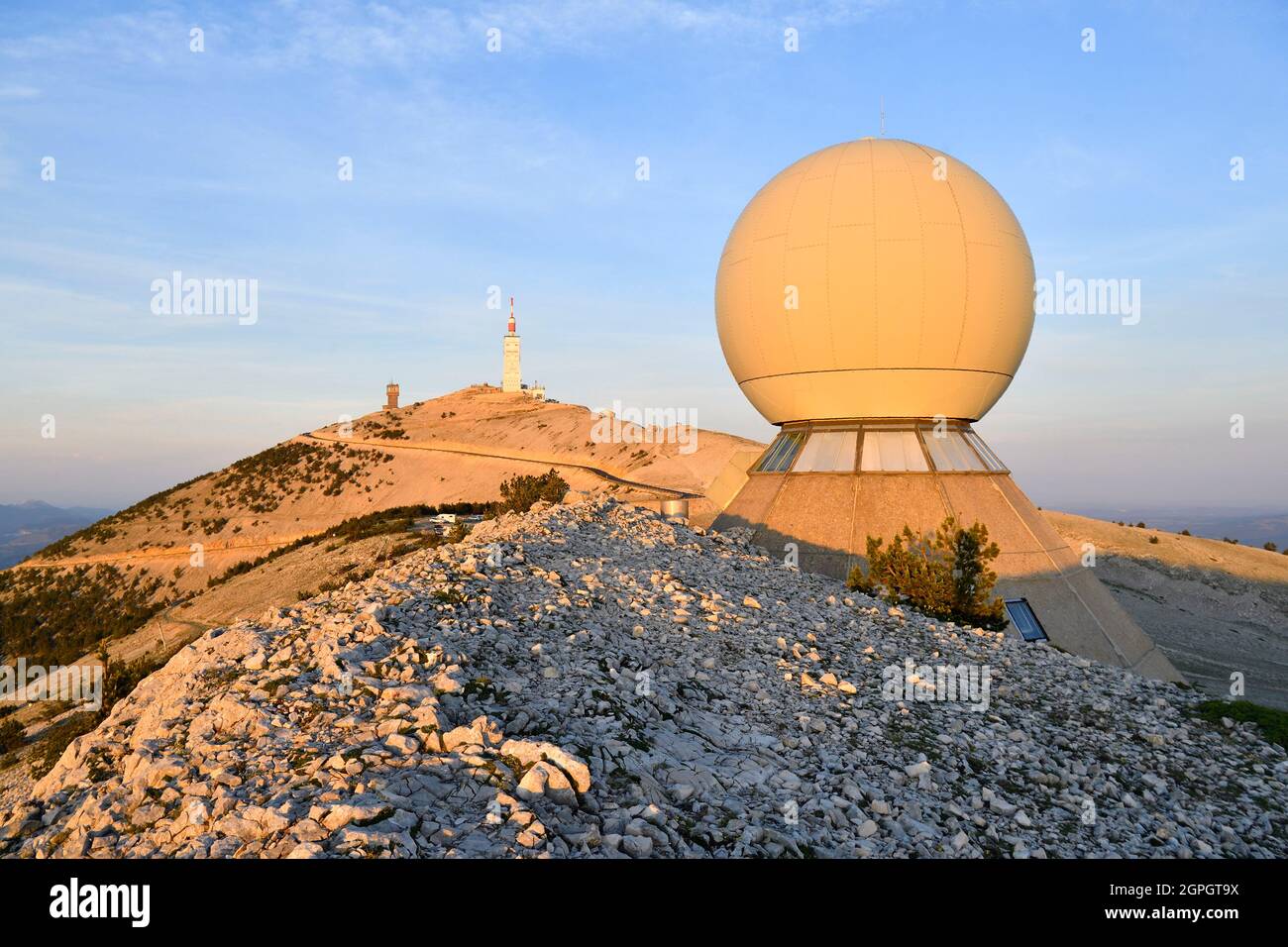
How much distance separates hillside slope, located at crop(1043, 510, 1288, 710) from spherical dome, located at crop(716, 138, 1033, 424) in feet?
40.0

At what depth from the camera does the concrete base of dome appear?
20234 millimetres

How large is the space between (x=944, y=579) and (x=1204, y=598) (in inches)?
860

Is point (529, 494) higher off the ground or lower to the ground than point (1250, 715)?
higher

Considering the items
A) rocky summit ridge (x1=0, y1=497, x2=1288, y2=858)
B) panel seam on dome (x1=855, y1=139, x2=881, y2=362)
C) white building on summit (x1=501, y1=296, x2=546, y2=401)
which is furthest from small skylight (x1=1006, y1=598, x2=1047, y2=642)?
white building on summit (x1=501, y1=296, x2=546, y2=401)

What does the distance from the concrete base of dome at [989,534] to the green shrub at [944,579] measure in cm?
170

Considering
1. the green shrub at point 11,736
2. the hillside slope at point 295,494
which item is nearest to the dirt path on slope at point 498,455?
the hillside slope at point 295,494

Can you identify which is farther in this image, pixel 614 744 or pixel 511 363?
pixel 511 363

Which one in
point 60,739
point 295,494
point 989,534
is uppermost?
point 989,534

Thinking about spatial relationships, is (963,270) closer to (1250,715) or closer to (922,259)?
(922,259)

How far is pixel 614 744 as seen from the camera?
304 inches

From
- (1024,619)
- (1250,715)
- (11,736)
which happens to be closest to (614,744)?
(1250,715)

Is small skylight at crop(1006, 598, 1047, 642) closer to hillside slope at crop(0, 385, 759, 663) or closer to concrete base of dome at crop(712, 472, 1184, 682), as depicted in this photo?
concrete base of dome at crop(712, 472, 1184, 682)

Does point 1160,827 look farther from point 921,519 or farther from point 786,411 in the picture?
point 786,411

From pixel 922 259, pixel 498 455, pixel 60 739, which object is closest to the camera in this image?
pixel 60 739
